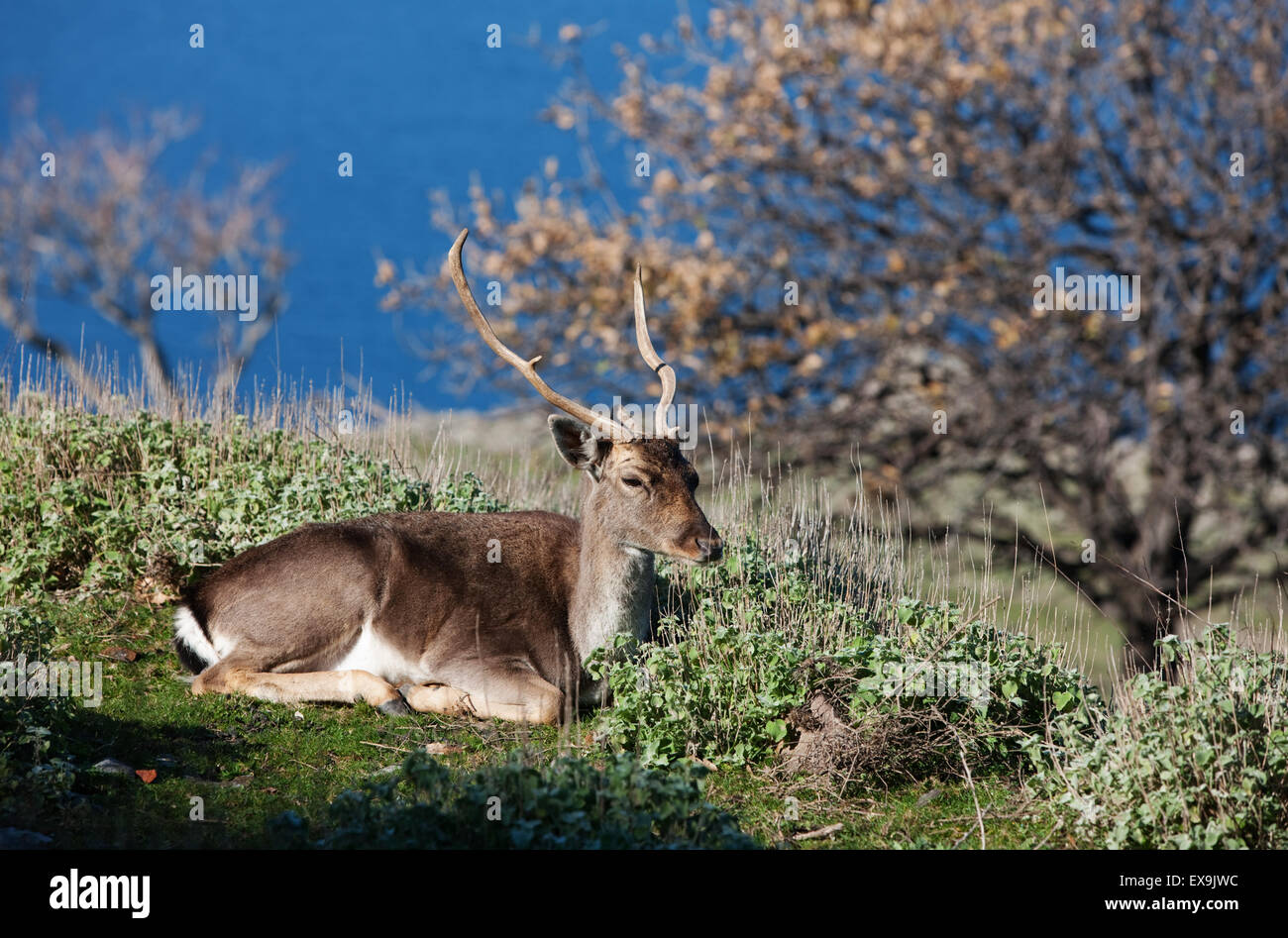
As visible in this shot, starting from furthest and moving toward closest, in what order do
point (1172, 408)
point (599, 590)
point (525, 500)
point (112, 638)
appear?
point (1172, 408), point (525, 500), point (112, 638), point (599, 590)

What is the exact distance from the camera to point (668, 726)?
24.4 ft

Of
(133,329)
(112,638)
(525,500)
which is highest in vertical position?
(133,329)

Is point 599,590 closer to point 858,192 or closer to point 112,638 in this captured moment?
point 112,638

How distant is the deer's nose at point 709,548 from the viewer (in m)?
7.90

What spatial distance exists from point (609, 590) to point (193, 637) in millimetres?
2512

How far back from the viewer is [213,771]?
7090mm

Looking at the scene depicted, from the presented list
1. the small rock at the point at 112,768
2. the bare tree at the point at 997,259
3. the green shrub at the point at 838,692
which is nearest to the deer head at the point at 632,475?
the green shrub at the point at 838,692

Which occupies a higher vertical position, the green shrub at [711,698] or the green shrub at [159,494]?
the green shrub at [159,494]

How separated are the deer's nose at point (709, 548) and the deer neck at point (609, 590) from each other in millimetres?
615

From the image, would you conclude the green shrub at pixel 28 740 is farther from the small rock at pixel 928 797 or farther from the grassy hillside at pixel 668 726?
the small rock at pixel 928 797

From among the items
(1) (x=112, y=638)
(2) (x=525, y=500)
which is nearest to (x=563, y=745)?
(1) (x=112, y=638)

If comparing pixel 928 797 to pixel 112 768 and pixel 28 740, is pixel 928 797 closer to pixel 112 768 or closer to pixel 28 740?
pixel 112 768

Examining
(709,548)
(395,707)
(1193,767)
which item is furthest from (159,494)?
(1193,767)

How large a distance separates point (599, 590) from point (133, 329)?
34832 millimetres
